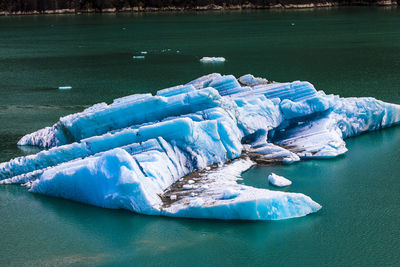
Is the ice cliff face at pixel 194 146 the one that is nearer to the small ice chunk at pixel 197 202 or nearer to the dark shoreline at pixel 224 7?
the small ice chunk at pixel 197 202

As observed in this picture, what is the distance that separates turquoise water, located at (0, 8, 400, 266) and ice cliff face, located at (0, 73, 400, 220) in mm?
350

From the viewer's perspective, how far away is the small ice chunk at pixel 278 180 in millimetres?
14680

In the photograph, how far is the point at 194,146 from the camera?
15.4 m

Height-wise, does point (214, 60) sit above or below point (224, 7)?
below

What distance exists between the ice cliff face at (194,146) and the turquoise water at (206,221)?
350 mm

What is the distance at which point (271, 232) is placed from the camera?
12250 mm

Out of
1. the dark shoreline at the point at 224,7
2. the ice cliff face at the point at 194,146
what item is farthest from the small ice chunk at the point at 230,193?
the dark shoreline at the point at 224,7

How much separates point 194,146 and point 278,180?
2.31m

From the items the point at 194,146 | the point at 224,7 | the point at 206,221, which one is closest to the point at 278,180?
the point at 194,146

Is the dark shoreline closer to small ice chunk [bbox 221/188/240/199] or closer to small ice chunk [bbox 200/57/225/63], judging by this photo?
small ice chunk [bbox 200/57/225/63]

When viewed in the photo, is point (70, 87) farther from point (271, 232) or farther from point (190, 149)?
point (271, 232)

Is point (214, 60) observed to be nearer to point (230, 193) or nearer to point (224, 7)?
point (230, 193)

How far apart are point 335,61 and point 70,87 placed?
631 inches

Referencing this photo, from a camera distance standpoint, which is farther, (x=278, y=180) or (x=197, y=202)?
(x=278, y=180)
